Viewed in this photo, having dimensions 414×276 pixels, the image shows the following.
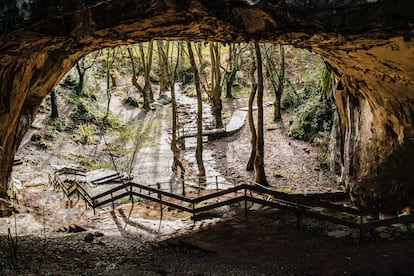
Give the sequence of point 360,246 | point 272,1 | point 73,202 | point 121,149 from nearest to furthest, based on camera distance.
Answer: point 272,1, point 360,246, point 73,202, point 121,149

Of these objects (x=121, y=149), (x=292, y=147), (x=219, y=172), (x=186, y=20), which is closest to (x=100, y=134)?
(x=121, y=149)

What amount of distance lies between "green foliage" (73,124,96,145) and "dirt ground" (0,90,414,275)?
428 inches

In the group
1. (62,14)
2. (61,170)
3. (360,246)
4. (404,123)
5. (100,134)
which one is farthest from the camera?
(100,134)

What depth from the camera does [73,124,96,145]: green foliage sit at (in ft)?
81.2

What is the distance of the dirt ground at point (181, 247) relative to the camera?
7.75 meters

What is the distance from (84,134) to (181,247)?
57.8ft

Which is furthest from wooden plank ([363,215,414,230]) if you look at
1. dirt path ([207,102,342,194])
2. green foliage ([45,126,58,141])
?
green foliage ([45,126,58,141])

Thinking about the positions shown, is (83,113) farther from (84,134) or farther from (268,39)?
(268,39)

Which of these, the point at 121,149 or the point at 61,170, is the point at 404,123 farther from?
the point at 121,149

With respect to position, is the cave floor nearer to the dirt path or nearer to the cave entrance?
the cave entrance

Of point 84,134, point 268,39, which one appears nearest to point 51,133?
point 84,134

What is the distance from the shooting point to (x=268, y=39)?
729cm

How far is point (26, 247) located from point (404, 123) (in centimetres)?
961

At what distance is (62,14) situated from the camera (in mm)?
6184
